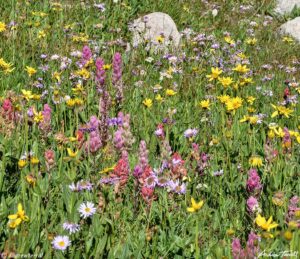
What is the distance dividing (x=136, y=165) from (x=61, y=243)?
2.19ft

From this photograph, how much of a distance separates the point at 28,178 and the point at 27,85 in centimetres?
226

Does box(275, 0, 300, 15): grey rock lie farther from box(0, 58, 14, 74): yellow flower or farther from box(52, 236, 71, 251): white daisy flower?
box(52, 236, 71, 251): white daisy flower

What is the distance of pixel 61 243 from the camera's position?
2154mm

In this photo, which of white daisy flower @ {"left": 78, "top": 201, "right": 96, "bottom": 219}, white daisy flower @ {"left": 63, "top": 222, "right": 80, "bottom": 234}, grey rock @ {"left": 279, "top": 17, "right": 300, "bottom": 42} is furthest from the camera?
grey rock @ {"left": 279, "top": 17, "right": 300, "bottom": 42}

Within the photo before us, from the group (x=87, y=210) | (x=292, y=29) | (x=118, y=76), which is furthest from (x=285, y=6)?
(x=87, y=210)

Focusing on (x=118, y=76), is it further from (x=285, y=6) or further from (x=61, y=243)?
(x=285, y=6)

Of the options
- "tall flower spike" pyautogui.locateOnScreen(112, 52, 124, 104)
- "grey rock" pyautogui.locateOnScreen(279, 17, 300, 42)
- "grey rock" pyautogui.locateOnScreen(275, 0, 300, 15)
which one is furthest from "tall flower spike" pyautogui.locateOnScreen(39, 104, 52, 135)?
"grey rock" pyautogui.locateOnScreen(275, 0, 300, 15)

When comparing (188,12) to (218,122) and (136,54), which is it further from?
(218,122)

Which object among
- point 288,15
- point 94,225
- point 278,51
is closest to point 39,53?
point 94,225

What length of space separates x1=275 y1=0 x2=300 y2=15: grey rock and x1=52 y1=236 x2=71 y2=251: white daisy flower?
38.0 ft

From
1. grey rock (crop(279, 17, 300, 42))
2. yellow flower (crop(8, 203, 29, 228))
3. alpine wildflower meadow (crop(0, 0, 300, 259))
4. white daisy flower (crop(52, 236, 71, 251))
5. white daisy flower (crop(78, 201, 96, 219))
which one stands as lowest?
grey rock (crop(279, 17, 300, 42))

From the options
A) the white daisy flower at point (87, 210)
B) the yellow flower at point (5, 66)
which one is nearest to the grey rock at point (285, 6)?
the yellow flower at point (5, 66)

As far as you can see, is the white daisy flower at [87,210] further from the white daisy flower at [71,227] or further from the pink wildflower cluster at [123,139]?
the pink wildflower cluster at [123,139]

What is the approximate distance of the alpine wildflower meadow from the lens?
2.37 metres
